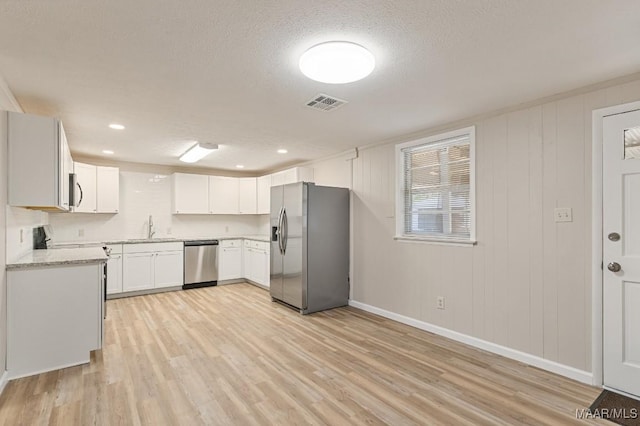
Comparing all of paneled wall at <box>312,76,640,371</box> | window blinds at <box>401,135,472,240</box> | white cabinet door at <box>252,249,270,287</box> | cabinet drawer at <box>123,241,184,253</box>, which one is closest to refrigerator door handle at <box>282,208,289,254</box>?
white cabinet door at <box>252,249,270,287</box>

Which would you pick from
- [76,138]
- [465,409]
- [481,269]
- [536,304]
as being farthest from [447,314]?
[76,138]

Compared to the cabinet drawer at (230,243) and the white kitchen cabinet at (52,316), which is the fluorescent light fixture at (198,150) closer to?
the cabinet drawer at (230,243)

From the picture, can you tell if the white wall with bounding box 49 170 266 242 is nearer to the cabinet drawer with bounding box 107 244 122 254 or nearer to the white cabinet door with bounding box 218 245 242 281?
the cabinet drawer with bounding box 107 244 122 254

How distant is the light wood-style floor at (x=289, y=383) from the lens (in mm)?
2135

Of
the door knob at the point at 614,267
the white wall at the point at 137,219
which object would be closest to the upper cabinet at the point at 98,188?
the white wall at the point at 137,219

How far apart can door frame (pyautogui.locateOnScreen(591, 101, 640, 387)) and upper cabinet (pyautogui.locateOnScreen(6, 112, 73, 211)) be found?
4.42 meters

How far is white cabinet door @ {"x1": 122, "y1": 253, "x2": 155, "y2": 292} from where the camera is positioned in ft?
17.3

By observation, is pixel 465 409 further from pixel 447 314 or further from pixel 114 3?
pixel 114 3

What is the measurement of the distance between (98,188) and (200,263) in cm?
207

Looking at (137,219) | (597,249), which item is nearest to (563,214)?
(597,249)

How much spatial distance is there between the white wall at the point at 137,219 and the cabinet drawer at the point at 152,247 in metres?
0.69

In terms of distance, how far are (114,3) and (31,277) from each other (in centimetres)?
234

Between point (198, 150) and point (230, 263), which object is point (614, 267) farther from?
point (230, 263)

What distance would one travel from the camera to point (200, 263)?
6.04 m
